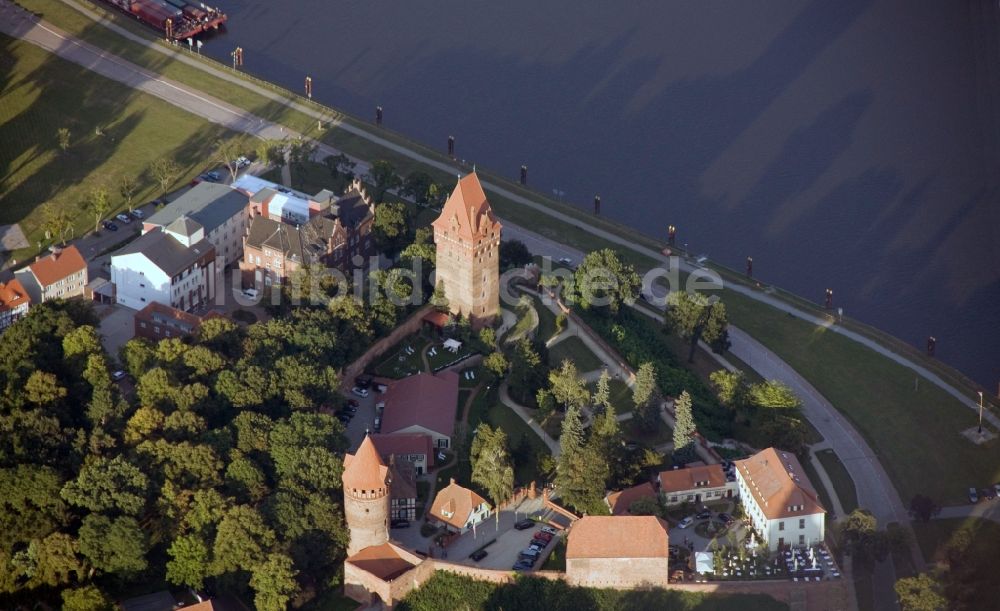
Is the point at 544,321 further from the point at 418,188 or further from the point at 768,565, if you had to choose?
the point at 768,565

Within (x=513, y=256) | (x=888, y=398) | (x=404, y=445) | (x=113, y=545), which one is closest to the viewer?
(x=113, y=545)

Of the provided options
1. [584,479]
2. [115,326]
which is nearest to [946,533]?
[584,479]

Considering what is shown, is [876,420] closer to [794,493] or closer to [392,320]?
[794,493]

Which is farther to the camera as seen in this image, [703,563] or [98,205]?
[98,205]

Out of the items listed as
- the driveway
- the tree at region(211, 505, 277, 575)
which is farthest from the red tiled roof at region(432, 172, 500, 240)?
the tree at region(211, 505, 277, 575)

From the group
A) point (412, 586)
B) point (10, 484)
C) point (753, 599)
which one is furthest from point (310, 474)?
point (753, 599)
